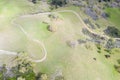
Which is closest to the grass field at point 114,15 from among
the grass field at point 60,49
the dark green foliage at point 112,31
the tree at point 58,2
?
the dark green foliage at point 112,31

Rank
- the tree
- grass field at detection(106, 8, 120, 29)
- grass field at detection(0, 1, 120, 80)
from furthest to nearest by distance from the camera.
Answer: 1. grass field at detection(106, 8, 120, 29)
2. the tree
3. grass field at detection(0, 1, 120, 80)

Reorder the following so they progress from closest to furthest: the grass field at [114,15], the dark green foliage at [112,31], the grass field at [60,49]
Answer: the grass field at [60,49]
the dark green foliage at [112,31]
the grass field at [114,15]

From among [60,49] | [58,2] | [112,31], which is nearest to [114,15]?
[112,31]

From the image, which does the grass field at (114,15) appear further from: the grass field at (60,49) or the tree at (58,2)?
the grass field at (60,49)

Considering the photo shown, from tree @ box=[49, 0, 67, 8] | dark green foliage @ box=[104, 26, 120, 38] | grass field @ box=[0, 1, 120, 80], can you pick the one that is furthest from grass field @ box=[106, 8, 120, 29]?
grass field @ box=[0, 1, 120, 80]

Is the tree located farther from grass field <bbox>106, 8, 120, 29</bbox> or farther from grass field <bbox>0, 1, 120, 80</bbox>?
grass field <bbox>106, 8, 120, 29</bbox>

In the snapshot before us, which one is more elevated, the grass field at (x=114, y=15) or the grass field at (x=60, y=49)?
the grass field at (x=60, y=49)

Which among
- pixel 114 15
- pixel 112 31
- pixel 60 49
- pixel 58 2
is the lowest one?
pixel 112 31

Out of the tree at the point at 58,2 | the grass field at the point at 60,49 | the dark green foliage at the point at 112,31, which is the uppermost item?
the tree at the point at 58,2

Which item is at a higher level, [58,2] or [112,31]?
[58,2]

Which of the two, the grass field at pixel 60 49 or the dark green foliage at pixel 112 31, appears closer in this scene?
A: the grass field at pixel 60 49

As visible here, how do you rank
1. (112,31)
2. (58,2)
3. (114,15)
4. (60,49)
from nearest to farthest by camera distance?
(60,49) → (112,31) → (58,2) → (114,15)

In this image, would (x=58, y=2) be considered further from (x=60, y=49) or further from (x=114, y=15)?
(x=60, y=49)
